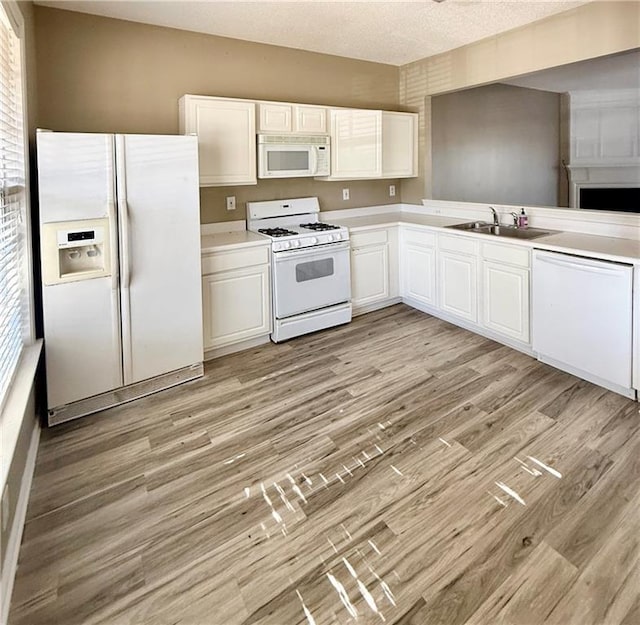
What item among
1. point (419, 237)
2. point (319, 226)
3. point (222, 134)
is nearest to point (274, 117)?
point (222, 134)

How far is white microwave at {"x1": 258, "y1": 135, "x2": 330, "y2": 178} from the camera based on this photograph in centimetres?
384

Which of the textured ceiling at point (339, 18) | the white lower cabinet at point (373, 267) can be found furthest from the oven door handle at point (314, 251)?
the textured ceiling at point (339, 18)

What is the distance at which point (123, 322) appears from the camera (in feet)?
9.40

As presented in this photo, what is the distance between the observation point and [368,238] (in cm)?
439

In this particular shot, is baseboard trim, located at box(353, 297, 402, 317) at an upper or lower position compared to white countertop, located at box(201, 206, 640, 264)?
lower

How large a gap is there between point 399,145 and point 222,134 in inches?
79.0

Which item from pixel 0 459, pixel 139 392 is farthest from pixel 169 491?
pixel 139 392

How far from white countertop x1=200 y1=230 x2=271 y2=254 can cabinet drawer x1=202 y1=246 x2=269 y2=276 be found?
0.13 ft

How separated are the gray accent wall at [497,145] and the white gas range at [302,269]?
5.73ft

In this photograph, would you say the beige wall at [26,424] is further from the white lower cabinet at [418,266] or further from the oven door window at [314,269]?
the white lower cabinet at [418,266]

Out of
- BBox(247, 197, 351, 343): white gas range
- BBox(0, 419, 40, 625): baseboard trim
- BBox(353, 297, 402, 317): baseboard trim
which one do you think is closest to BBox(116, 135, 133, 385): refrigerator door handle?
BBox(0, 419, 40, 625): baseboard trim

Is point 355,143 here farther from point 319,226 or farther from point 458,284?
point 458,284

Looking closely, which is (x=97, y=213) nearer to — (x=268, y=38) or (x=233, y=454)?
(x=233, y=454)

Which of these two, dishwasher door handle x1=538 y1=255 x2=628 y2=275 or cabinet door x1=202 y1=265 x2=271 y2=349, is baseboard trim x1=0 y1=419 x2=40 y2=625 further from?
dishwasher door handle x1=538 y1=255 x2=628 y2=275
